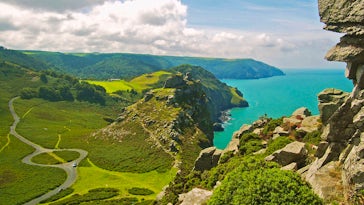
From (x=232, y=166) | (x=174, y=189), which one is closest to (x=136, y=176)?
(x=174, y=189)

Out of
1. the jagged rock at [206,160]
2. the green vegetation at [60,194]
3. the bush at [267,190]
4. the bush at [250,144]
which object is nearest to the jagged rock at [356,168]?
the bush at [267,190]

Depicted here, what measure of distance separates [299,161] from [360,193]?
13297 mm

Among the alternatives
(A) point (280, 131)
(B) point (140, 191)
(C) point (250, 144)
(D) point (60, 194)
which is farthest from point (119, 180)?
(A) point (280, 131)

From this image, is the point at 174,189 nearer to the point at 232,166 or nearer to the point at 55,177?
the point at 232,166

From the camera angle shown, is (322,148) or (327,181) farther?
(322,148)

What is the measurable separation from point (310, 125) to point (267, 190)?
96.6 ft

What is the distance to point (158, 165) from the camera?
123500mm

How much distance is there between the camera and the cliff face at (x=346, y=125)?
21.8 meters

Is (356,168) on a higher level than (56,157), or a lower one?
higher

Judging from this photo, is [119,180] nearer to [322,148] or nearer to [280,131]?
[280,131]

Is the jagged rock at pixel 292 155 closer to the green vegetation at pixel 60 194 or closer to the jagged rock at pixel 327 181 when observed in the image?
the jagged rock at pixel 327 181

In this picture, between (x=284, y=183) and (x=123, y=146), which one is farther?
(x=123, y=146)

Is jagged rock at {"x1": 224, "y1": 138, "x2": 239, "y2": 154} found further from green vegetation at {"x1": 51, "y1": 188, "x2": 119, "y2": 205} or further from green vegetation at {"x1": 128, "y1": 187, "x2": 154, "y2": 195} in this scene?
green vegetation at {"x1": 51, "y1": 188, "x2": 119, "y2": 205}

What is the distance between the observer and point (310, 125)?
49.3 metres
